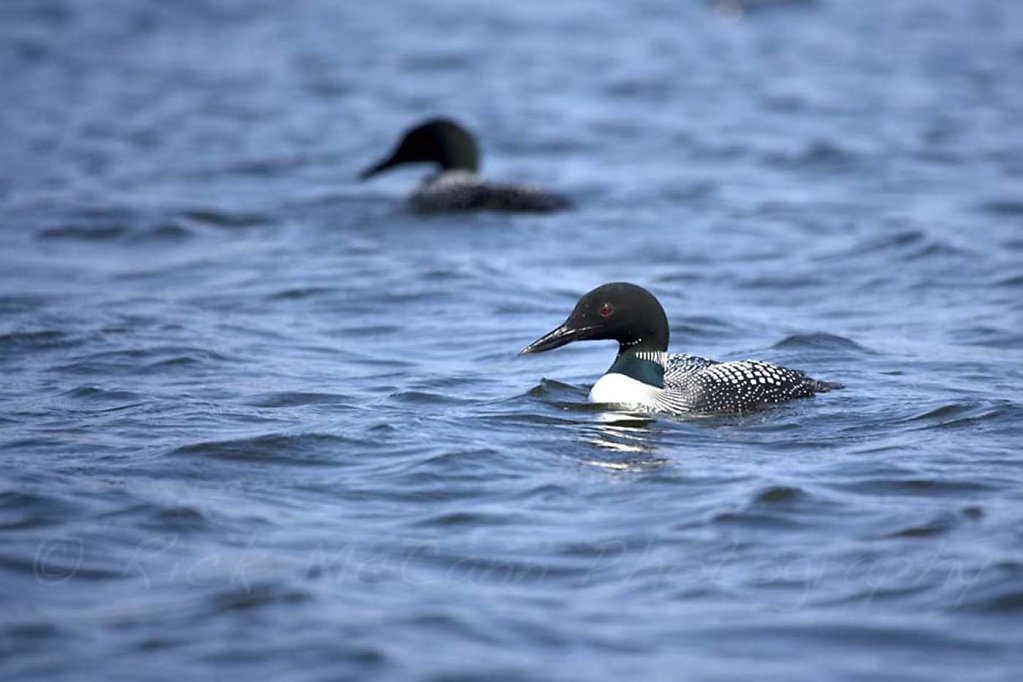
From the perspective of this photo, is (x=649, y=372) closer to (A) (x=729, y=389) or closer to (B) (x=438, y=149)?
(A) (x=729, y=389)

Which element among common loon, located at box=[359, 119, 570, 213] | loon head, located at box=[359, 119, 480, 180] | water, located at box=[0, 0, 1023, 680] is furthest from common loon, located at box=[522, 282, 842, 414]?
loon head, located at box=[359, 119, 480, 180]

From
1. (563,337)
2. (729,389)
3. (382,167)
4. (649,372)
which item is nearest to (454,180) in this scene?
(382,167)

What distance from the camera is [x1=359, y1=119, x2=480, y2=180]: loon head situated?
42.5 ft

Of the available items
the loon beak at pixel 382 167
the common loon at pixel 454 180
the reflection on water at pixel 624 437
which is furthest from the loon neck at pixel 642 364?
the loon beak at pixel 382 167

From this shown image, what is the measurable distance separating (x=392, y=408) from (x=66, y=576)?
93.4 inches

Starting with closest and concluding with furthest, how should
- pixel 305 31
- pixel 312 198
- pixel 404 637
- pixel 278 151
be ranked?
1. pixel 404 637
2. pixel 312 198
3. pixel 278 151
4. pixel 305 31

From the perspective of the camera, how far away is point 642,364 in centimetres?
766

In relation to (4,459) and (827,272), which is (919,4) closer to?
(827,272)

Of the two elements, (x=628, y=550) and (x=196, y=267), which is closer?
(x=628, y=550)

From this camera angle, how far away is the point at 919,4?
22516mm

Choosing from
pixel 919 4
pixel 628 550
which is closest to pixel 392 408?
pixel 628 550

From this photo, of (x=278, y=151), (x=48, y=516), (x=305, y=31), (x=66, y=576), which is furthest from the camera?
(x=305, y=31)

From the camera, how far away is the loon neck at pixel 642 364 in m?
7.62

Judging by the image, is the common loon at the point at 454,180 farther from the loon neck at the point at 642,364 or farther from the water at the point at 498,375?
the loon neck at the point at 642,364
